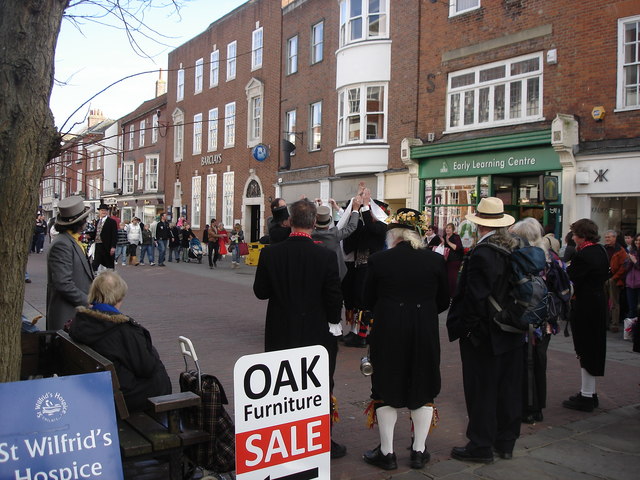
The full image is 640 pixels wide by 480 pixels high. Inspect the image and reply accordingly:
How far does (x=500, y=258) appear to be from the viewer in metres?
4.54

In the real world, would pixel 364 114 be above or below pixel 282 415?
above

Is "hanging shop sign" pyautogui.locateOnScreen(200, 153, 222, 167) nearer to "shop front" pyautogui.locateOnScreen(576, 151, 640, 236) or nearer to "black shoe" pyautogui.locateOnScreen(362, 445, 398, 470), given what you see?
"shop front" pyautogui.locateOnScreen(576, 151, 640, 236)

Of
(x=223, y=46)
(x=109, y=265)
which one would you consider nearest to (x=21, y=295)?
(x=109, y=265)

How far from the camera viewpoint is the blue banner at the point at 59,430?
2861 millimetres

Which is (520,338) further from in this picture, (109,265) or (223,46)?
(223,46)

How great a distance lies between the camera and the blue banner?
2.86m

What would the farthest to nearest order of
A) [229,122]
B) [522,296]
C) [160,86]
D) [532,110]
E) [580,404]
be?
1. [160,86]
2. [229,122]
3. [532,110]
4. [580,404]
5. [522,296]

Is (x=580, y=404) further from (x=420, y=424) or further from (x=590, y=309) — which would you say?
Answer: (x=420, y=424)

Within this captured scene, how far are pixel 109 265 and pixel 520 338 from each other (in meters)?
9.74

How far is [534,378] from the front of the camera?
17.9 feet

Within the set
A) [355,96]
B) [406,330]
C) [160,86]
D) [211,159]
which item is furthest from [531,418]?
[160,86]

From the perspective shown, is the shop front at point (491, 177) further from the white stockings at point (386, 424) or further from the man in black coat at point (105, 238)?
the white stockings at point (386, 424)

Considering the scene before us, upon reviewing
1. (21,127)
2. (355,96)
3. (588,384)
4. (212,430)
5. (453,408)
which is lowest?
(453,408)

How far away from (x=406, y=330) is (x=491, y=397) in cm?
87
